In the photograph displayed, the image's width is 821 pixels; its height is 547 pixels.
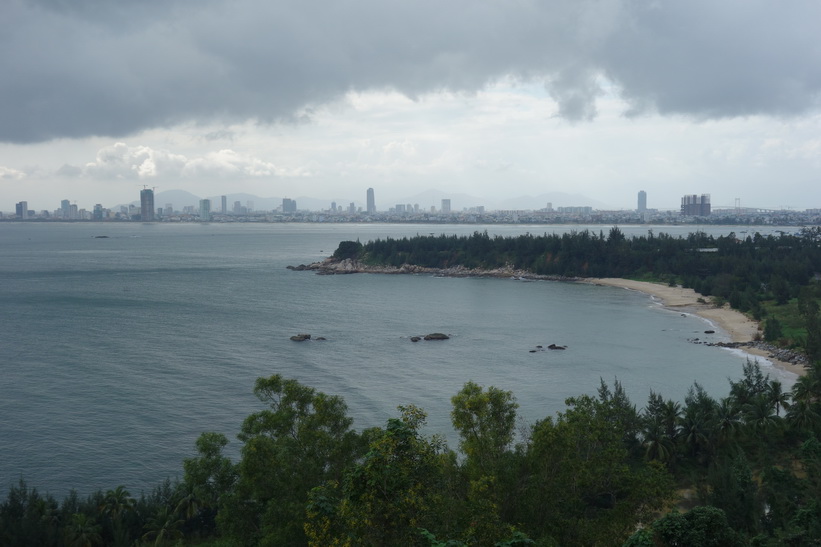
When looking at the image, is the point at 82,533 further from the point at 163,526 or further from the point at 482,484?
the point at 482,484

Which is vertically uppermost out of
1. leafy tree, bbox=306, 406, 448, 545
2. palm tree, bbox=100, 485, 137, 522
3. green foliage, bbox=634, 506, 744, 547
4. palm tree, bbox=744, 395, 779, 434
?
leafy tree, bbox=306, 406, 448, 545

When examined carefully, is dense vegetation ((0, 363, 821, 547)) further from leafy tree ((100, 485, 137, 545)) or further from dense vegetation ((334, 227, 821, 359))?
dense vegetation ((334, 227, 821, 359))

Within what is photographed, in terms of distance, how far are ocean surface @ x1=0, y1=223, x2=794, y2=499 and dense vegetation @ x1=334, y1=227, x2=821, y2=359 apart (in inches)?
237

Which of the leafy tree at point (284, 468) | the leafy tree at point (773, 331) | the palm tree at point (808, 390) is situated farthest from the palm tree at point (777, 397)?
the leafy tree at point (773, 331)

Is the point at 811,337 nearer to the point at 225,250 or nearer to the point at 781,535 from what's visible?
the point at 781,535

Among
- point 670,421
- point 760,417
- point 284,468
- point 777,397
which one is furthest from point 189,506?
point 777,397

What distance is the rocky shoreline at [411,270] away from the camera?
257 feet

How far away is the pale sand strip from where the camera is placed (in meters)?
36.0

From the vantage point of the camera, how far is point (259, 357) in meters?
35.7

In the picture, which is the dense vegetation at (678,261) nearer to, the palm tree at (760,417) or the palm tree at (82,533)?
the palm tree at (760,417)

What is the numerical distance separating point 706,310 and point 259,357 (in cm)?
3547

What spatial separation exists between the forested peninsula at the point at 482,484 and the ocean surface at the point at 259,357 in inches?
173

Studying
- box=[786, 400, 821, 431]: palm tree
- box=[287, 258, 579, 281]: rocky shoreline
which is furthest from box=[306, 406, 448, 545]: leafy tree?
box=[287, 258, 579, 281]: rocky shoreline

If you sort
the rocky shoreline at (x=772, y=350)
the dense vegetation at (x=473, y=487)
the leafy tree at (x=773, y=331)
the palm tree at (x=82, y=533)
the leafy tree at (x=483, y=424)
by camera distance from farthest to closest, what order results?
the leafy tree at (x=773, y=331) < the rocky shoreline at (x=772, y=350) < the palm tree at (x=82, y=533) < the leafy tree at (x=483, y=424) < the dense vegetation at (x=473, y=487)
